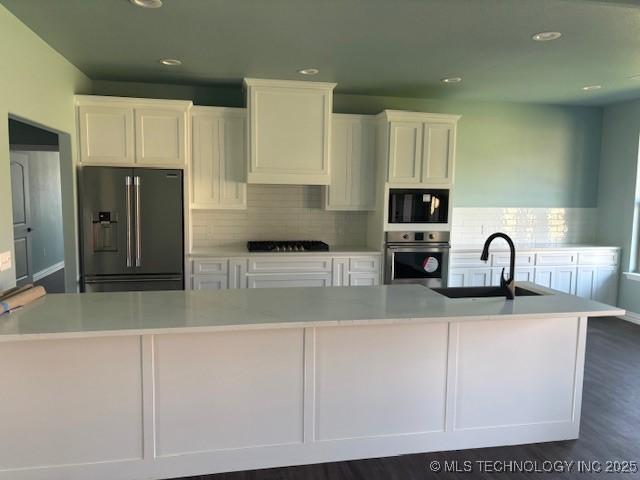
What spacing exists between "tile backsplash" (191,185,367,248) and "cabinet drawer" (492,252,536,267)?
1472 mm

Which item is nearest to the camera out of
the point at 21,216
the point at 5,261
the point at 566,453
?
the point at 566,453

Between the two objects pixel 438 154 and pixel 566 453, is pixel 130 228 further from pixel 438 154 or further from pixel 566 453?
pixel 566 453

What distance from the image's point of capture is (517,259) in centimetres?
490

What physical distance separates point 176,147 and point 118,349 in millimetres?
2468

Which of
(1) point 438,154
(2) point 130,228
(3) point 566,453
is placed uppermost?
(1) point 438,154

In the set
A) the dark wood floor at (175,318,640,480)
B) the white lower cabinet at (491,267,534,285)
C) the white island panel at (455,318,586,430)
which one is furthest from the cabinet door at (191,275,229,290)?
the white lower cabinet at (491,267,534,285)

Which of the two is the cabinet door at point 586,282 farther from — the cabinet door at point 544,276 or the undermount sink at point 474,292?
the undermount sink at point 474,292

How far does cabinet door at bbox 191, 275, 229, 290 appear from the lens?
4.18 meters

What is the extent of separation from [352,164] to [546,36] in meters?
2.12

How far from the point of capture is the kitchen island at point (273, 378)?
81.3 inches

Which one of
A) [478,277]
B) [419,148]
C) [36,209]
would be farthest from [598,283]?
[36,209]

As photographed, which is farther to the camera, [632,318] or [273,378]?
[632,318]

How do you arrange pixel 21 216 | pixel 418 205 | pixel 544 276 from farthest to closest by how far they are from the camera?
pixel 21 216 < pixel 544 276 < pixel 418 205

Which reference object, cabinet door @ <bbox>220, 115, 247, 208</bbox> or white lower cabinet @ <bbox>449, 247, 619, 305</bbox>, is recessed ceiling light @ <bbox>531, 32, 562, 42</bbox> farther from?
cabinet door @ <bbox>220, 115, 247, 208</bbox>
